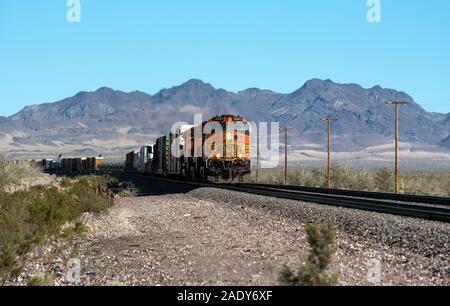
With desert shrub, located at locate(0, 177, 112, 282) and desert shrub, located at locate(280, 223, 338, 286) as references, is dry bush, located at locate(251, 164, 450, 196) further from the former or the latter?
desert shrub, located at locate(280, 223, 338, 286)

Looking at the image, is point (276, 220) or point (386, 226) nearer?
point (386, 226)

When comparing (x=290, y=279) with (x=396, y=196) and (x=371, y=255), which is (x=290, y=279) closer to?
(x=371, y=255)

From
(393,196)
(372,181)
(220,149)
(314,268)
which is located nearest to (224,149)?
(220,149)

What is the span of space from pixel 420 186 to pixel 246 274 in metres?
34.6

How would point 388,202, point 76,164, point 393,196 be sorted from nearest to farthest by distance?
point 388,202
point 393,196
point 76,164

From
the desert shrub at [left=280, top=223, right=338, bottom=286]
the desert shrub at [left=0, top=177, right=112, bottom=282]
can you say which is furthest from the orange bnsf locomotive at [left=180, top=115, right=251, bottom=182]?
the desert shrub at [left=280, top=223, right=338, bottom=286]

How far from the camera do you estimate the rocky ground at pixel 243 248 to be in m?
9.85

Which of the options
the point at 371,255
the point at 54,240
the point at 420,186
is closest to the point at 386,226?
the point at 371,255

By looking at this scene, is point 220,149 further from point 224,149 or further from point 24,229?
point 24,229

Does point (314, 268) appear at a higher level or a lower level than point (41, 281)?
higher

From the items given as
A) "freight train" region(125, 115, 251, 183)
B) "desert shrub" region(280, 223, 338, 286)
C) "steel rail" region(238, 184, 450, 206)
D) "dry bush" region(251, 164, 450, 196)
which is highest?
"freight train" region(125, 115, 251, 183)

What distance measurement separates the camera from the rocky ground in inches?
388

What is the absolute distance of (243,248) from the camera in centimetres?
1241

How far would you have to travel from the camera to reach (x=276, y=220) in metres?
17.6
